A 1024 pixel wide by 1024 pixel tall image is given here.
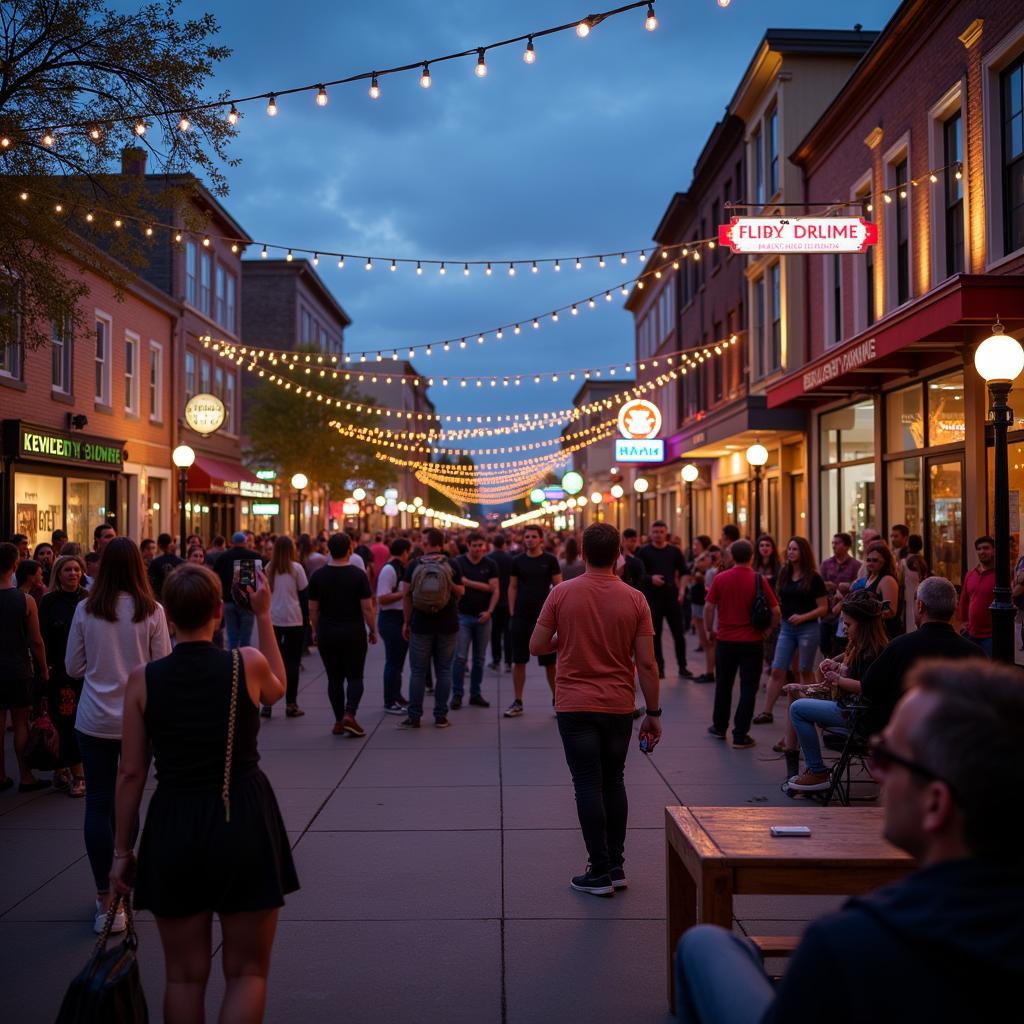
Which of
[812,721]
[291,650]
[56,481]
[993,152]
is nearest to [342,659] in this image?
[291,650]

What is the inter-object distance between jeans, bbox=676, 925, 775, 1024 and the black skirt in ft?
4.62

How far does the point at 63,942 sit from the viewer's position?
524cm

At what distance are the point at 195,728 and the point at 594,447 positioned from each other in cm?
7070

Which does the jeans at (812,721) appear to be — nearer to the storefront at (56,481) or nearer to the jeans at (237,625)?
the jeans at (237,625)

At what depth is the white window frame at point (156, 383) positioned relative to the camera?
28.0 meters

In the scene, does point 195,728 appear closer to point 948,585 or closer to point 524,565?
point 948,585

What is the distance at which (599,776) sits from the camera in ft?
19.5

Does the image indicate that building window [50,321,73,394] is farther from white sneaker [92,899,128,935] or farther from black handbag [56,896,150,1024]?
black handbag [56,896,150,1024]

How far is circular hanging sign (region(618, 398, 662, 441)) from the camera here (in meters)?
32.5

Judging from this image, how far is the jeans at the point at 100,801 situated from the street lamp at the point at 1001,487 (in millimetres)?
6151

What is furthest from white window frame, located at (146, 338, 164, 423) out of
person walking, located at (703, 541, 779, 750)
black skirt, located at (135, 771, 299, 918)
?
black skirt, located at (135, 771, 299, 918)

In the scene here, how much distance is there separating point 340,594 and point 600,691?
5.50 meters

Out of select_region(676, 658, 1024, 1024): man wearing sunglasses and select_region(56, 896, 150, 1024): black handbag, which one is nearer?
select_region(676, 658, 1024, 1024): man wearing sunglasses

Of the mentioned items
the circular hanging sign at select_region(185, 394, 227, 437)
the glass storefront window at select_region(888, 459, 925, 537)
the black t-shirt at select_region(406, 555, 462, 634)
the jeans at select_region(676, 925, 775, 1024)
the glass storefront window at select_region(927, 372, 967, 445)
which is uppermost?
the circular hanging sign at select_region(185, 394, 227, 437)
